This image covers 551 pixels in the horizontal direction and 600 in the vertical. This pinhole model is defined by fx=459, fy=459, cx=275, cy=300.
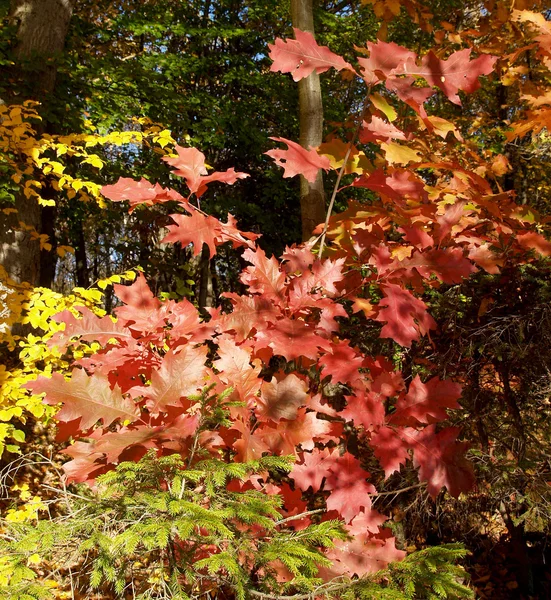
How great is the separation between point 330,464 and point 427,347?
117 centimetres

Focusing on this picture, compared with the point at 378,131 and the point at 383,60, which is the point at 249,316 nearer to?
the point at 378,131

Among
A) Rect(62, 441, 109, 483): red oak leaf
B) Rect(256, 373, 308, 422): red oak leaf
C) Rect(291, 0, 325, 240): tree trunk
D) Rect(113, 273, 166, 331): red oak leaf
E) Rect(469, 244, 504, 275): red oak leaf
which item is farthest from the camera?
Rect(291, 0, 325, 240): tree trunk

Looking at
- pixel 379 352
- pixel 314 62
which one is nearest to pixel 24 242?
pixel 379 352

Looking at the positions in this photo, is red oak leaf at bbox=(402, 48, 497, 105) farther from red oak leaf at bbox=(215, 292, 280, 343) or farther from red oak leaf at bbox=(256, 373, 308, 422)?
red oak leaf at bbox=(256, 373, 308, 422)

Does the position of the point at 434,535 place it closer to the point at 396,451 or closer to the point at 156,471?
the point at 396,451

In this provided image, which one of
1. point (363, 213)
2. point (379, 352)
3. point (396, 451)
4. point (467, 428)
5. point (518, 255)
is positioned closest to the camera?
Result: point (396, 451)

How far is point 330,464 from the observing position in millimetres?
1394

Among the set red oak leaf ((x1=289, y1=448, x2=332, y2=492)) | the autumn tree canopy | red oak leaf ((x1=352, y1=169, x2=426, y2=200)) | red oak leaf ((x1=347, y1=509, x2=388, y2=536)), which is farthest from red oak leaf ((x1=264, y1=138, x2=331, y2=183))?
red oak leaf ((x1=347, y1=509, x2=388, y2=536))

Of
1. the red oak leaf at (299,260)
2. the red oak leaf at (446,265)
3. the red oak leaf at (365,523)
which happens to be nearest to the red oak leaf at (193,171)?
the red oak leaf at (299,260)

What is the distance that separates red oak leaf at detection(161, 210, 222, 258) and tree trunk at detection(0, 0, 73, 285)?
3.22m

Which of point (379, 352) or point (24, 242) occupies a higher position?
point (379, 352)

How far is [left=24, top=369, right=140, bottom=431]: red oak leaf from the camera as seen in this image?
3.28 ft

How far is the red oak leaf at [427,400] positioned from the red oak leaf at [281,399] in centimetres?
37

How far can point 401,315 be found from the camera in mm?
1331
